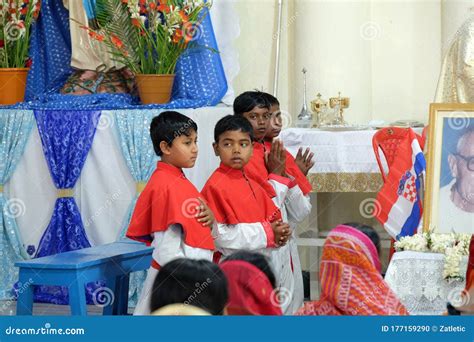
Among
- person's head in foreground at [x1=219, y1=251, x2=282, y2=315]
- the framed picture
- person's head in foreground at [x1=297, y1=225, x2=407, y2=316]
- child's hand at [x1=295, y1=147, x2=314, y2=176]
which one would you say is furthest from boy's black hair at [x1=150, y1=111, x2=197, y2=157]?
person's head in foreground at [x1=219, y1=251, x2=282, y2=315]

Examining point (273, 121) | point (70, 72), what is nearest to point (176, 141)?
point (273, 121)

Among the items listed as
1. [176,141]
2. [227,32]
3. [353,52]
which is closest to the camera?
[176,141]

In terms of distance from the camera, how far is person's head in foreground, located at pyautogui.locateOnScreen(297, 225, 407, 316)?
3688mm

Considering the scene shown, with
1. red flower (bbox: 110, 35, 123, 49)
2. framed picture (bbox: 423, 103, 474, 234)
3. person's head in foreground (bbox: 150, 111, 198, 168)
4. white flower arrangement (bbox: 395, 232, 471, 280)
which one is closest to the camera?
white flower arrangement (bbox: 395, 232, 471, 280)

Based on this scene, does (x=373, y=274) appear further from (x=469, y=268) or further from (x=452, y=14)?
(x=452, y=14)

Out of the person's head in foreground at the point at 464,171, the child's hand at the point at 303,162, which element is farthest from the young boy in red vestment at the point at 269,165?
the person's head in foreground at the point at 464,171

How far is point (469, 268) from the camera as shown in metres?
3.86

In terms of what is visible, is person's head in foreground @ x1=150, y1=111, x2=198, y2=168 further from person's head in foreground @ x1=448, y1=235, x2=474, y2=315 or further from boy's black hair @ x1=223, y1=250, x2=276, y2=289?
boy's black hair @ x1=223, y1=250, x2=276, y2=289

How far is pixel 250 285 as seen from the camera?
3197 millimetres

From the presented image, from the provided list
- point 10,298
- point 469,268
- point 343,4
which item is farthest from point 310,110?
point 469,268

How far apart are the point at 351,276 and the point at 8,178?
407cm

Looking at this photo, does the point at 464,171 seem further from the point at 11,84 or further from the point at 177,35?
the point at 11,84

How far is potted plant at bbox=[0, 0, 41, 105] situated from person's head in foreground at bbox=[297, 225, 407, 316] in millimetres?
4358

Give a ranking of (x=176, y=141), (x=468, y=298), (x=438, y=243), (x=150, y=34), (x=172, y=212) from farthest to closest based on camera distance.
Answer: (x=150, y=34) → (x=176, y=141) → (x=172, y=212) → (x=438, y=243) → (x=468, y=298)
